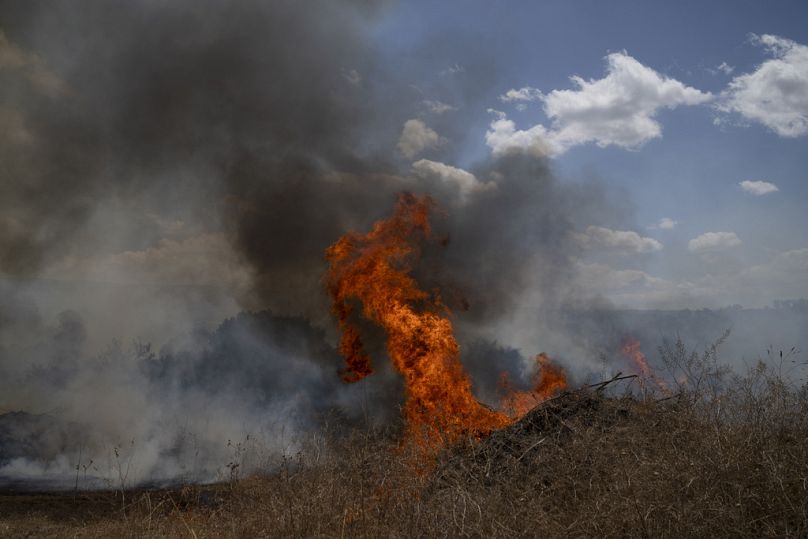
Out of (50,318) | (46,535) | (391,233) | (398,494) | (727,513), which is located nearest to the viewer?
(727,513)

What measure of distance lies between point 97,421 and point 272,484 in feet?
51.7

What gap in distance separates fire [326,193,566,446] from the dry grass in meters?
1.86

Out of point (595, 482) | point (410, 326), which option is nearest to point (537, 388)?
point (410, 326)

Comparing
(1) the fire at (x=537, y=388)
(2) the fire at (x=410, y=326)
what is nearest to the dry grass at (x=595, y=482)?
(2) the fire at (x=410, y=326)

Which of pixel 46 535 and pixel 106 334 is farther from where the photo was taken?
pixel 106 334

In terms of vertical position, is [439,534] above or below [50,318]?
below

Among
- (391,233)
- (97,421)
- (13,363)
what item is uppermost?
(391,233)

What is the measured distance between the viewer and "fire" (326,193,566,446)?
1186 cm

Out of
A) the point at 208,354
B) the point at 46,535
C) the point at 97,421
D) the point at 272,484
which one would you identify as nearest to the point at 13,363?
the point at 97,421

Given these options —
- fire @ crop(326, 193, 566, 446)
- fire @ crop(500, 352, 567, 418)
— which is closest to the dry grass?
fire @ crop(326, 193, 566, 446)

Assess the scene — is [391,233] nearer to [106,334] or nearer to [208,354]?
[208,354]

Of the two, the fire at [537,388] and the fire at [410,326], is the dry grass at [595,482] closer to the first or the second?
the fire at [410,326]

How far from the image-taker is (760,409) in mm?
5820

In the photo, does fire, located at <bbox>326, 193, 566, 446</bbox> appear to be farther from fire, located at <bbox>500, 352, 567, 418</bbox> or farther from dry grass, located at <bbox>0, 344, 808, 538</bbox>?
dry grass, located at <bbox>0, 344, 808, 538</bbox>
